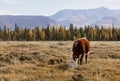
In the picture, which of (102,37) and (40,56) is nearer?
(40,56)

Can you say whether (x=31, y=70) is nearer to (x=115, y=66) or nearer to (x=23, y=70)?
(x=23, y=70)

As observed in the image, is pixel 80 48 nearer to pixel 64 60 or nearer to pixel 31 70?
pixel 64 60

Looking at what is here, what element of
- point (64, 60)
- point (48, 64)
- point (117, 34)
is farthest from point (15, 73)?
point (117, 34)

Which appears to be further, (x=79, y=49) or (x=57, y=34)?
(x=57, y=34)

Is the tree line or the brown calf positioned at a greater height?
the brown calf

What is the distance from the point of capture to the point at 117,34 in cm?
14650

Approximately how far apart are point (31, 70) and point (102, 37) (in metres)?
129

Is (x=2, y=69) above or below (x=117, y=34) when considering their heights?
above

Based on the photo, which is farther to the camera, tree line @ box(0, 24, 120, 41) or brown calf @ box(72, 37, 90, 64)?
tree line @ box(0, 24, 120, 41)

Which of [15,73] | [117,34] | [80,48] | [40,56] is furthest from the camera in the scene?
[117,34]

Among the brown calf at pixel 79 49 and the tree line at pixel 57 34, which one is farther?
the tree line at pixel 57 34

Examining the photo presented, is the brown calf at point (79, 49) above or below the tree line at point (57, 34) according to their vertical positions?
above

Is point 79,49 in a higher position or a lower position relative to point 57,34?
higher

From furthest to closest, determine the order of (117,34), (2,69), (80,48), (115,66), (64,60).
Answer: (117,34) < (64,60) < (80,48) < (115,66) < (2,69)
